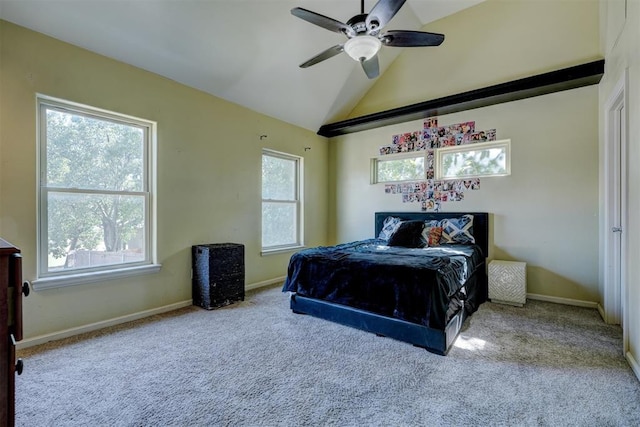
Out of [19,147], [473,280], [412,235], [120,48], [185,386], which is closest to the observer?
[185,386]

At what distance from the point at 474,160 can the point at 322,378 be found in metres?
3.54

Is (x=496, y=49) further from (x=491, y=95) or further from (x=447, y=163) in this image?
(x=447, y=163)

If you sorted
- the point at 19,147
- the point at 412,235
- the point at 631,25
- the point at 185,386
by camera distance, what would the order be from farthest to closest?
the point at 412,235
the point at 19,147
the point at 631,25
the point at 185,386

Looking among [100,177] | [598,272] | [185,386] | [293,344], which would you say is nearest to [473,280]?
[598,272]

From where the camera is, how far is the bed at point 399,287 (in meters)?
2.34

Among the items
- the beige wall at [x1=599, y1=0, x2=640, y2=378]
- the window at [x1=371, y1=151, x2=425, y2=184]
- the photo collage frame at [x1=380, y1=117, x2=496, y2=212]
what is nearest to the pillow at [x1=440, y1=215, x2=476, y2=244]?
the photo collage frame at [x1=380, y1=117, x2=496, y2=212]

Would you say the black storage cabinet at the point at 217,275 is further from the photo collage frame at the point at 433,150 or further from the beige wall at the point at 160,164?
the photo collage frame at the point at 433,150

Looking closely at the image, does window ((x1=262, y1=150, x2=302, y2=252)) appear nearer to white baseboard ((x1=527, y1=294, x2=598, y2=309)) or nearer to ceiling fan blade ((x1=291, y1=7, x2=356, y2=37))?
ceiling fan blade ((x1=291, y1=7, x2=356, y2=37))

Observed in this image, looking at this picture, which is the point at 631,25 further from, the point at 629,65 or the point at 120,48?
the point at 120,48

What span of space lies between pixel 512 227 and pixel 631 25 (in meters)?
2.27

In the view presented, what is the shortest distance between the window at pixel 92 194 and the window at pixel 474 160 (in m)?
3.81

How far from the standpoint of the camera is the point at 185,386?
1899 mm

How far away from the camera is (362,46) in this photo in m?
2.37

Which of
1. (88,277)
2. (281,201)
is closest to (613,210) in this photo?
(281,201)
